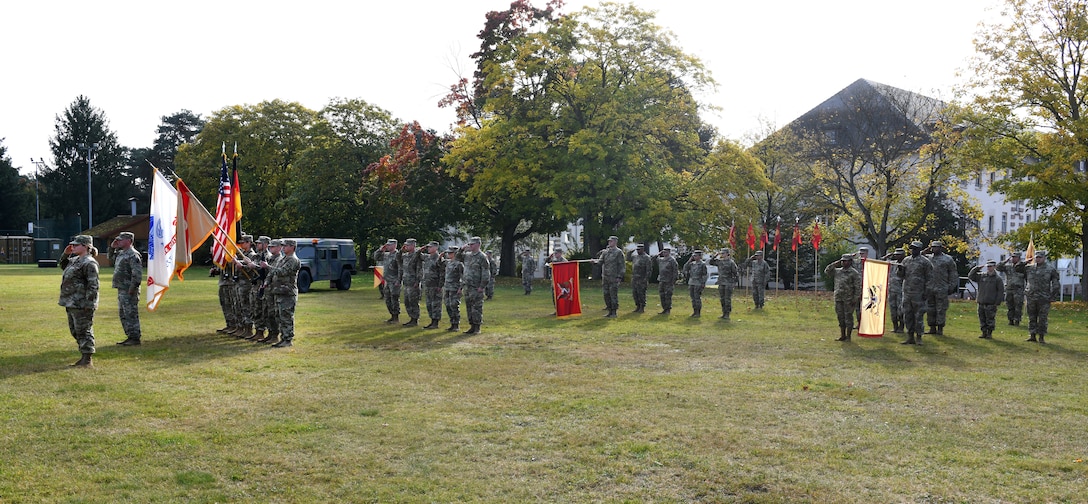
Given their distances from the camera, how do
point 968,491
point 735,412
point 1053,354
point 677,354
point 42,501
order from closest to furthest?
point 42,501 < point 968,491 < point 735,412 < point 677,354 < point 1053,354

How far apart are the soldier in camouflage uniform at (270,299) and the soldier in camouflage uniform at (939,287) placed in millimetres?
13485

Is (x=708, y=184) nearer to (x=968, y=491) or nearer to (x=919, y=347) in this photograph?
(x=919, y=347)

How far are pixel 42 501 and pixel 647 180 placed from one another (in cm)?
3316

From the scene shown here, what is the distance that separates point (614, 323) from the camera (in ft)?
66.3

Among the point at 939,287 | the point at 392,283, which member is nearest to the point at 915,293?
the point at 939,287

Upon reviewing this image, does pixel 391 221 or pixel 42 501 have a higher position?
pixel 391 221

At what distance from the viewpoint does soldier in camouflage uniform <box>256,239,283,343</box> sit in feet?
50.4

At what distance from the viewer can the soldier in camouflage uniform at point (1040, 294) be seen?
17.8m

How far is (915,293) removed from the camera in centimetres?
1641

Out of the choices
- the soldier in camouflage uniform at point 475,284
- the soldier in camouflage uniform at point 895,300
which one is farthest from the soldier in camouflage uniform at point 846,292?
the soldier in camouflage uniform at point 475,284

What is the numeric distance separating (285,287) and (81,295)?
3.59 meters

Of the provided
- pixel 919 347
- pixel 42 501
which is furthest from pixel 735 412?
pixel 919 347

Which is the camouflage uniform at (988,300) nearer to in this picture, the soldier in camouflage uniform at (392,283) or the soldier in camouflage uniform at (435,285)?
the soldier in camouflage uniform at (435,285)

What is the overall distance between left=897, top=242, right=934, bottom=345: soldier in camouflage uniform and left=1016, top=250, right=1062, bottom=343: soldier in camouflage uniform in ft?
9.94
